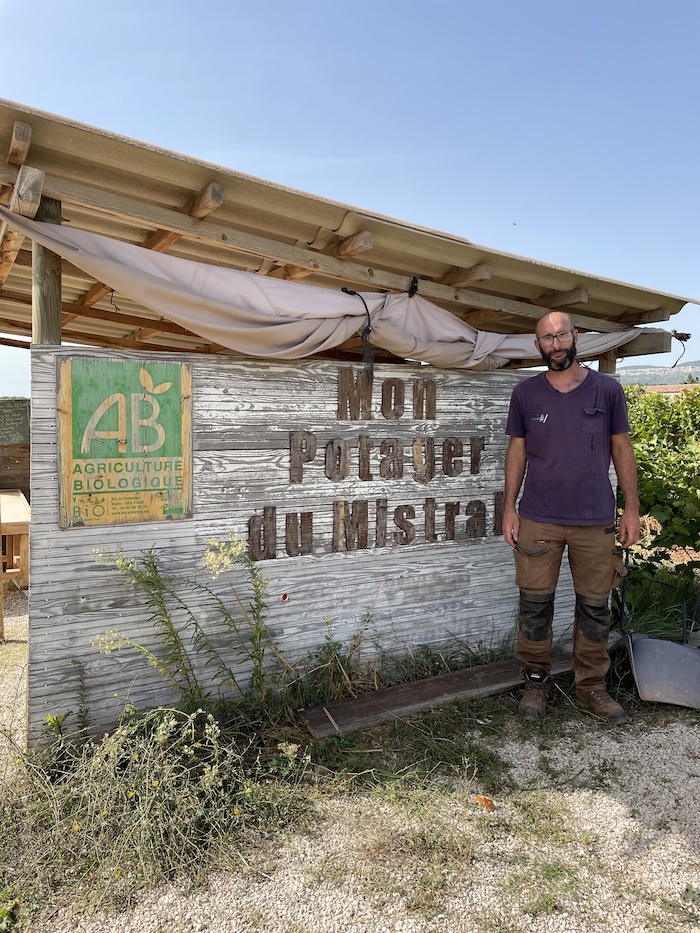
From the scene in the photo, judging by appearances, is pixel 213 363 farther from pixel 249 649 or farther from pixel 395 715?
pixel 395 715

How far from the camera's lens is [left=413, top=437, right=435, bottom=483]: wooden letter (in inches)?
173

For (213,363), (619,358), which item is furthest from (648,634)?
(213,363)

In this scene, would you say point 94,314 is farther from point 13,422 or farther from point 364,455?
point 13,422

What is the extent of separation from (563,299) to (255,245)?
2.47 metres

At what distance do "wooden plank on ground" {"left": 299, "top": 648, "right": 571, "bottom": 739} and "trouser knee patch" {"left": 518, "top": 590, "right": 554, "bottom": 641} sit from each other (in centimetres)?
35

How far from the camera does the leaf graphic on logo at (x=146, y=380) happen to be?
11.1ft

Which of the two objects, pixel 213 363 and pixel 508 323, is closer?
pixel 213 363

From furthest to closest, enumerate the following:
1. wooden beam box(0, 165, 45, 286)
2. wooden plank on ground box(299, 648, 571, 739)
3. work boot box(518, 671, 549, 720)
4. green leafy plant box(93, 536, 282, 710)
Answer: work boot box(518, 671, 549, 720) < wooden plank on ground box(299, 648, 571, 739) < green leafy plant box(93, 536, 282, 710) < wooden beam box(0, 165, 45, 286)

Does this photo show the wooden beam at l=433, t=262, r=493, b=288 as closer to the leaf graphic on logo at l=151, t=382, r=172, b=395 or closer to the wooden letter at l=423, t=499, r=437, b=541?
the wooden letter at l=423, t=499, r=437, b=541

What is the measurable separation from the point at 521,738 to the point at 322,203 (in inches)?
126

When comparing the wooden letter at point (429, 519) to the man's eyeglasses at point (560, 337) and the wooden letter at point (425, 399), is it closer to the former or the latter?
the wooden letter at point (425, 399)

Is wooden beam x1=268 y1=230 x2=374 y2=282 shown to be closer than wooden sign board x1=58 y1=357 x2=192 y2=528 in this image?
No

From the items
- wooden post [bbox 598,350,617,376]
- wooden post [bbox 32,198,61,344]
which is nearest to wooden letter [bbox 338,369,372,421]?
wooden post [bbox 32,198,61,344]

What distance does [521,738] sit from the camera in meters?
3.60
